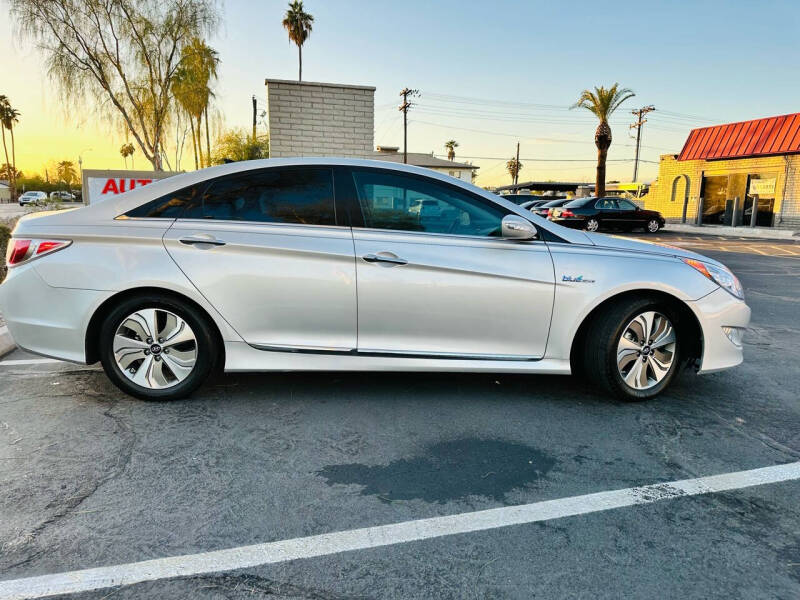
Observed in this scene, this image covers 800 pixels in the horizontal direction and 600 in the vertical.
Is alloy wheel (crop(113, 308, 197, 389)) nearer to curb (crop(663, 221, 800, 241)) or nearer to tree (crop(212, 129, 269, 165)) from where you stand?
curb (crop(663, 221, 800, 241))

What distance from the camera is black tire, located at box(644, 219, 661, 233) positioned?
24391 mm

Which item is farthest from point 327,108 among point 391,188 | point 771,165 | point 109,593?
point 771,165

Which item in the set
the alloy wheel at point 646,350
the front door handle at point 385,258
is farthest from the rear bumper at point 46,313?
the alloy wheel at point 646,350

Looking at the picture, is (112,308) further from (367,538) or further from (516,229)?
(516,229)

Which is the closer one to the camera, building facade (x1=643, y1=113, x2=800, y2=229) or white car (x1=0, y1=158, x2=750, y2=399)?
white car (x1=0, y1=158, x2=750, y2=399)

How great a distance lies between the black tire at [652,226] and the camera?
80.0 feet

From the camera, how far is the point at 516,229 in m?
3.60

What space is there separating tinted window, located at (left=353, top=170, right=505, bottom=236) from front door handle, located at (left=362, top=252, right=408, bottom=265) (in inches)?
9.0

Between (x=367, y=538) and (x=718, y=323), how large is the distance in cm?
286

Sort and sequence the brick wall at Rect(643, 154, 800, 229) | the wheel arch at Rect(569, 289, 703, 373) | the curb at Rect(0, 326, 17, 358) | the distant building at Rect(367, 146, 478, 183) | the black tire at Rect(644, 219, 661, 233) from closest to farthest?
the wheel arch at Rect(569, 289, 703, 373) → the curb at Rect(0, 326, 17, 358) → the black tire at Rect(644, 219, 661, 233) → the brick wall at Rect(643, 154, 800, 229) → the distant building at Rect(367, 146, 478, 183)

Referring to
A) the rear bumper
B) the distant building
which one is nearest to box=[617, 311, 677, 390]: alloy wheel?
the rear bumper

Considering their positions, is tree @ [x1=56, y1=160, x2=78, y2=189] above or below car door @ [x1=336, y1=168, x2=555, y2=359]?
above

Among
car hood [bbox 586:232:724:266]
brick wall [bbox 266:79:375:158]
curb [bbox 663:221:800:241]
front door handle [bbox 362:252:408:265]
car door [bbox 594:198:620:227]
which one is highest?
brick wall [bbox 266:79:375:158]

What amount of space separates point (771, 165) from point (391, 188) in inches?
1144
